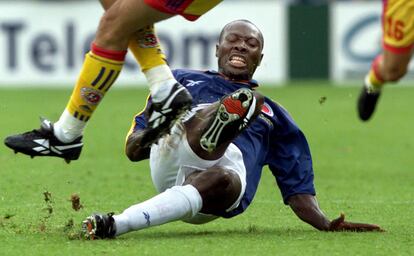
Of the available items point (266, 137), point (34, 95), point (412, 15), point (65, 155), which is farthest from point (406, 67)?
point (34, 95)

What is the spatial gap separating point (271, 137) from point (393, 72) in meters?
1.35

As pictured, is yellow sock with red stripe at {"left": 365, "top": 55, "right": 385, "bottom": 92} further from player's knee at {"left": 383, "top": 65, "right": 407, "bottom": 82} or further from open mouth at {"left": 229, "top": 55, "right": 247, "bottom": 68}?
open mouth at {"left": 229, "top": 55, "right": 247, "bottom": 68}

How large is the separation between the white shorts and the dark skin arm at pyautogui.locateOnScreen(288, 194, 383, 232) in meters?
0.59

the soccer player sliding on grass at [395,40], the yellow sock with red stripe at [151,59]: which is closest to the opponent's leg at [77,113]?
the yellow sock with red stripe at [151,59]

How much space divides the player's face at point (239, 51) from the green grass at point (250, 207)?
105 centimetres

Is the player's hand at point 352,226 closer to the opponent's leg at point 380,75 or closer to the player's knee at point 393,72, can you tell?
the opponent's leg at point 380,75

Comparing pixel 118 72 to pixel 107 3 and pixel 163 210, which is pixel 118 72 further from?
pixel 163 210

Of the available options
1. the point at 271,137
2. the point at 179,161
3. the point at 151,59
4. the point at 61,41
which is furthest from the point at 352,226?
the point at 61,41

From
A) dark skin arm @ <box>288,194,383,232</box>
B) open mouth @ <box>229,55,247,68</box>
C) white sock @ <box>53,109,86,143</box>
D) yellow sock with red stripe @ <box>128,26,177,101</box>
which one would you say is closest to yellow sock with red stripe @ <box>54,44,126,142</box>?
white sock @ <box>53,109,86,143</box>

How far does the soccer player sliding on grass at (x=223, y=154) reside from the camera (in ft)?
22.9

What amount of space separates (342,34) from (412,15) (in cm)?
1810

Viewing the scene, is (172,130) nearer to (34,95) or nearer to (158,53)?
(158,53)

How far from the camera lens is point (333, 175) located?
11891 mm

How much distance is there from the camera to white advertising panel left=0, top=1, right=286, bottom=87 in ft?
78.0
